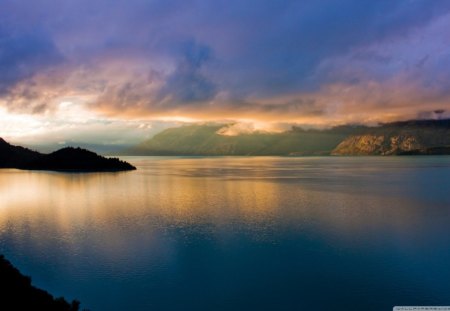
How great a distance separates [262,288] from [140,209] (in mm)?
53799

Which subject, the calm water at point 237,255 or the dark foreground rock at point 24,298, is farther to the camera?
the calm water at point 237,255

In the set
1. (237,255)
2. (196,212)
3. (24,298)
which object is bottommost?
(237,255)

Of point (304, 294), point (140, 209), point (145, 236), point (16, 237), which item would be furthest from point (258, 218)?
point (16, 237)

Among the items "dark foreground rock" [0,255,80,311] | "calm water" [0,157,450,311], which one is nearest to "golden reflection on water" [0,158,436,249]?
"calm water" [0,157,450,311]

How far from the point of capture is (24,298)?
30516 millimetres

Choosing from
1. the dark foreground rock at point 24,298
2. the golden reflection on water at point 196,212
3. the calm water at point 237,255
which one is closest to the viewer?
the dark foreground rock at point 24,298

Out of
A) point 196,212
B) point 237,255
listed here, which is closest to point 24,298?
point 237,255

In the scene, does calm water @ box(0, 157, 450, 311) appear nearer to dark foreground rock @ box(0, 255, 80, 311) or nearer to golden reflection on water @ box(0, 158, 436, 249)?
golden reflection on water @ box(0, 158, 436, 249)

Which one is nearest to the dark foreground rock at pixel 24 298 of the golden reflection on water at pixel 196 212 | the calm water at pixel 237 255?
the calm water at pixel 237 255

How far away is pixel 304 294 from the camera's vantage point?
110 ft

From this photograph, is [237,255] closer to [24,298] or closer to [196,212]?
[24,298]

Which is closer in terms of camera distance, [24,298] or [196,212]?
[24,298]

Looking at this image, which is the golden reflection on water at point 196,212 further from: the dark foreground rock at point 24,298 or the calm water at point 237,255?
the dark foreground rock at point 24,298

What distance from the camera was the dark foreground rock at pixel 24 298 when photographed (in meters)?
29.3
